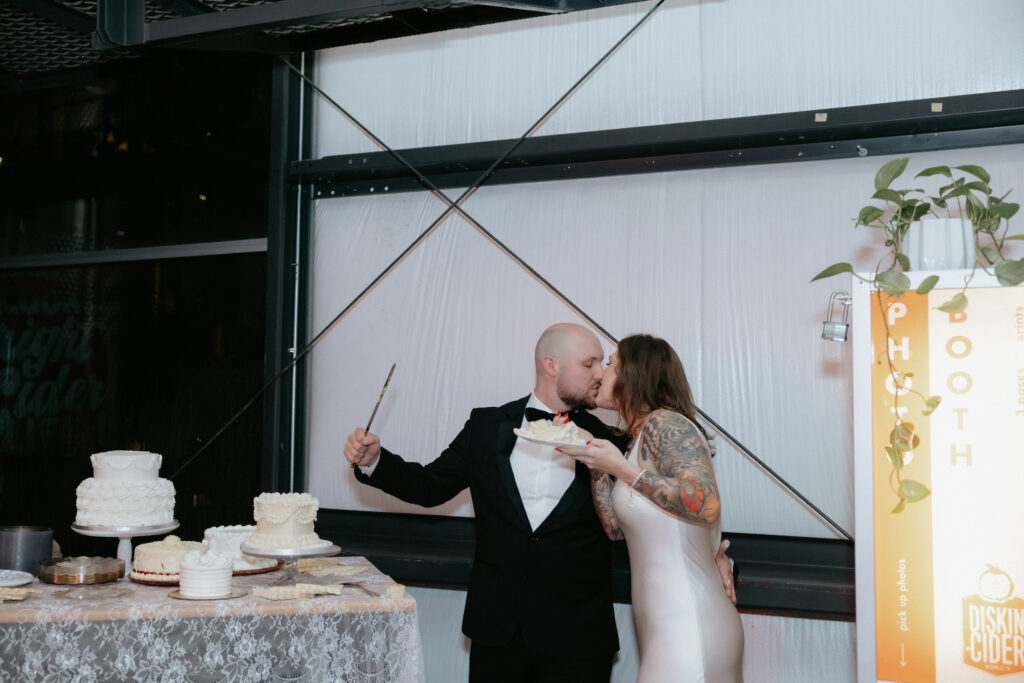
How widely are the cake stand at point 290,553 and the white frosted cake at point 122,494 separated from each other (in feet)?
1.27

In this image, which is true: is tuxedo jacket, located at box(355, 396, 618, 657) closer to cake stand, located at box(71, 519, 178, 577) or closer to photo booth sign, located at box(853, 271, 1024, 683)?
photo booth sign, located at box(853, 271, 1024, 683)

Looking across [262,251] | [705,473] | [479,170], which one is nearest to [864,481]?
[705,473]

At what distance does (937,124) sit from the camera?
3.42 meters

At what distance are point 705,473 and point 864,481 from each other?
549 mm

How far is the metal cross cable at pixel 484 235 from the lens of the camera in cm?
360

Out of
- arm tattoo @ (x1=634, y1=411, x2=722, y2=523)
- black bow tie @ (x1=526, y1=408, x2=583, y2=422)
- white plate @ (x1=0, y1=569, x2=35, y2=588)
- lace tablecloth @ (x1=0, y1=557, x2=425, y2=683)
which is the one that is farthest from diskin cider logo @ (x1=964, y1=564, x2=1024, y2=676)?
white plate @ (x1=0, y1=569, x2=35, y2=588)

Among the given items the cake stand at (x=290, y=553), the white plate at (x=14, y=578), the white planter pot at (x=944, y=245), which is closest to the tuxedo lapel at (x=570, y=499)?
the cake stand at (x=290, y=553)

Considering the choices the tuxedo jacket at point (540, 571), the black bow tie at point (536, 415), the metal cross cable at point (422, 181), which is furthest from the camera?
the metal cross cable at point (422, 181)

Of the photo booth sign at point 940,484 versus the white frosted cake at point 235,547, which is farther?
the white frosted cake at point 235,547

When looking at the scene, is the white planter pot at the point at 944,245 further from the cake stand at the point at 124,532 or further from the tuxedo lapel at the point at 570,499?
the cake stand at the point at 124,532

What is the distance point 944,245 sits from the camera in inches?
109

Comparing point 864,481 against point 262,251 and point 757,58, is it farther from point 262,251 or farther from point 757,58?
point 262,251

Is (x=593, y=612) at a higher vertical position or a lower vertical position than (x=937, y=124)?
lower

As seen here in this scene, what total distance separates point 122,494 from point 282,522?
56 cm
